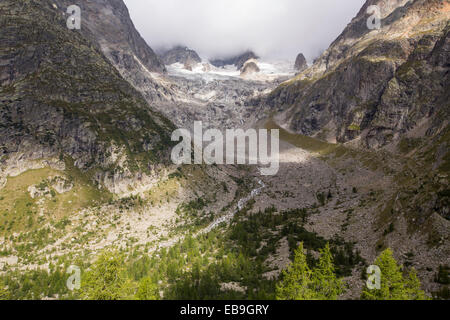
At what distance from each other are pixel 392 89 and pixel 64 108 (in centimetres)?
12084

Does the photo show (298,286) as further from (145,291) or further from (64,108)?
(64,108)

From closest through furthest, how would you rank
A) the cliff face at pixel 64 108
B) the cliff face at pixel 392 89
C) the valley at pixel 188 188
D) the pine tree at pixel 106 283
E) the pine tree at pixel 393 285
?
the pine tree at pixel 393 285 < the pine tree at pixel 106 283 < the valley at pixel 188 188 < the cliff face at pixel 64 108 < the cliff face at pixel 392 89

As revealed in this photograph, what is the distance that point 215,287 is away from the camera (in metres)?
28.0

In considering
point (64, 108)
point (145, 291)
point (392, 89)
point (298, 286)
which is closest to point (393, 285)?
point (298, 286)

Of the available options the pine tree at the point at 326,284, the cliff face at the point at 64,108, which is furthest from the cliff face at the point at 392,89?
the cliff face at the point at 64,108

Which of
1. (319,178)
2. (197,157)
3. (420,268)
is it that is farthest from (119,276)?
(319,178)

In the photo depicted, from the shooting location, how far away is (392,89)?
101812 millimetres

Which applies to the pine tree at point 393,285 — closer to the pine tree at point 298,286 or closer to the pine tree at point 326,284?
the pine tree at point 326,284

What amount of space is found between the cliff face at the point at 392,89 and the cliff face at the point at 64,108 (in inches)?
3352

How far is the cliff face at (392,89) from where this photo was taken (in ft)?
293

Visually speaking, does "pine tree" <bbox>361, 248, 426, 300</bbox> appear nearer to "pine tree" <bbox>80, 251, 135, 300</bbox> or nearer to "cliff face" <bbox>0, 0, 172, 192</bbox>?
"pine tree" <bbox>80, 251, 135, 300</bbox>

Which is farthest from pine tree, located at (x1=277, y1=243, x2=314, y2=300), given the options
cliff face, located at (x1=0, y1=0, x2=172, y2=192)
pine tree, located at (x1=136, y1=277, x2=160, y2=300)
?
cliff face, located at (x1=0, y1=0, x2=172, y2=192)

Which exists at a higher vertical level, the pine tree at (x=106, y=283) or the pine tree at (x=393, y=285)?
the pine tree at (x=393, y=285)
